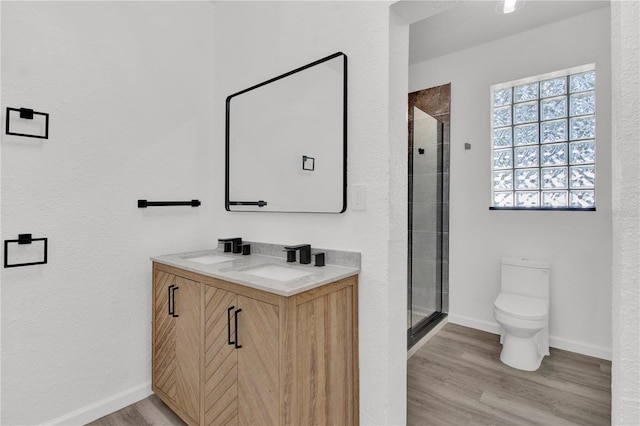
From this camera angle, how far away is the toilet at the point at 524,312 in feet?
7.35

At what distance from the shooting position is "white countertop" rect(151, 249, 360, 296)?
4.10 feet

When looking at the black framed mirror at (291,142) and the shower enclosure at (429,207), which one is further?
the shower enclosure at (429,207)

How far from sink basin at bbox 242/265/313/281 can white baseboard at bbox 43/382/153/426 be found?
1.19 meters

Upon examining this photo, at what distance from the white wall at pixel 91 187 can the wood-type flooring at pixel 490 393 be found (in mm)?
405

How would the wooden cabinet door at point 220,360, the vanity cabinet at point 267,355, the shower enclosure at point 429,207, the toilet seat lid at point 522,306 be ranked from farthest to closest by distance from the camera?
the shower enclosure at point 429,207, the toilet seat lid at point 522,306, the wooden cabinet door at point 220,360, the vanity cabinet at point 267,355

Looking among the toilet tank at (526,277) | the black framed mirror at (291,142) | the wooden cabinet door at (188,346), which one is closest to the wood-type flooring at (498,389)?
the toilet tank at (526,277)

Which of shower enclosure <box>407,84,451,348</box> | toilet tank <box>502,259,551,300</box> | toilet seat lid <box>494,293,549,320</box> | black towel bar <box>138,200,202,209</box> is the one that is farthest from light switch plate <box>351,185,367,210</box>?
toilet tank <box>502,259,551,300</box>

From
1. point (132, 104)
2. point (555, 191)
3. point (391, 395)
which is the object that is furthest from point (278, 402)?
point (555, 191)

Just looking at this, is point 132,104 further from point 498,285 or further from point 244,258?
point 498,285

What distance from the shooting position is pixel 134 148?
6.36 feet

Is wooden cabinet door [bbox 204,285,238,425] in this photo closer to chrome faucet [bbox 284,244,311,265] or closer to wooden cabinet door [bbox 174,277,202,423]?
wooden cabinet door [bbox 174,277,202,423]

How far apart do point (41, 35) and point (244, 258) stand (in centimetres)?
160

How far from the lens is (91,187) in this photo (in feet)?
5.77

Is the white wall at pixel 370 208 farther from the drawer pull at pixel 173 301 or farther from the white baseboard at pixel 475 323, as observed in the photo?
the white baseboard at pixel 475 323
